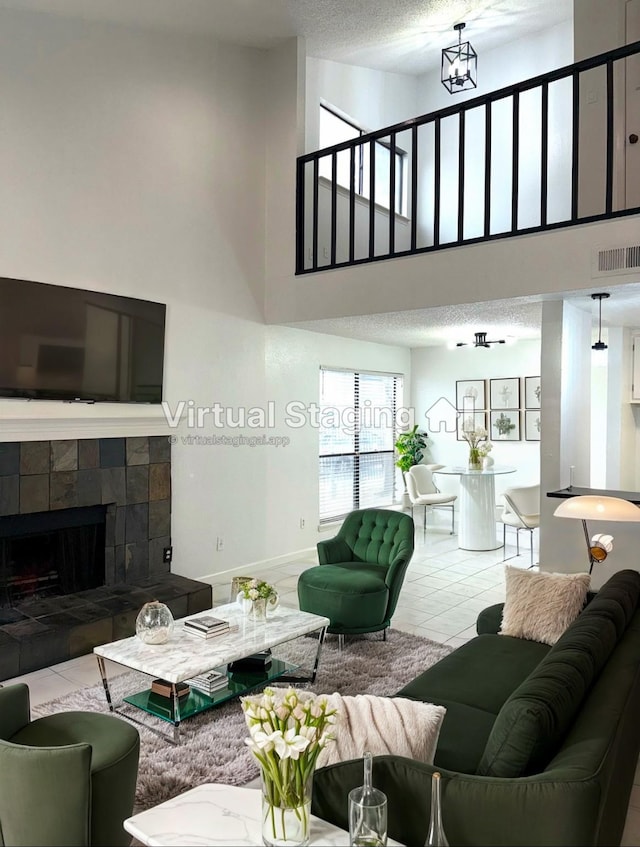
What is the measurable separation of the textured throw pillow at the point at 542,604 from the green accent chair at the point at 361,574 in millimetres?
1032

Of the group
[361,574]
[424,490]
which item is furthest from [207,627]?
[424,490]

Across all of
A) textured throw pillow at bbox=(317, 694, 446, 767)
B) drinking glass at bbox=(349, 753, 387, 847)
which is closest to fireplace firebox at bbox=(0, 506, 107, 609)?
textured throw pillow at bbox=(317, 694, 446, 767)

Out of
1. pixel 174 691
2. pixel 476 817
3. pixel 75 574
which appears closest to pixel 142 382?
pixel 75 574

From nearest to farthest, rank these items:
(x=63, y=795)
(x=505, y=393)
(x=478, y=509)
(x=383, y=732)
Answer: (x=383, y=732), (x=63, y=795), (x=478, y=509), (x=505, y=393)

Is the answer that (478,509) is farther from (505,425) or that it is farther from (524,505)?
(505,425)

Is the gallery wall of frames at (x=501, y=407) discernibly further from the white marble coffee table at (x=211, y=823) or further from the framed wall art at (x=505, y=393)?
the white marble coffee table at (x=211, y=823)

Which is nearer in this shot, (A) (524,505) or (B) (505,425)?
(A) (524,505)

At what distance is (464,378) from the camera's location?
846 cm

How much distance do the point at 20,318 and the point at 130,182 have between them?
4.91 feet

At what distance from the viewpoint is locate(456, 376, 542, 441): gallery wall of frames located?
26.0 feet

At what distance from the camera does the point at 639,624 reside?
266 cm

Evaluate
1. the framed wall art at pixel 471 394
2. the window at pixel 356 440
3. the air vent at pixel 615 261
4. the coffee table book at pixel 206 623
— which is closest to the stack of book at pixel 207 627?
the coffee table book at pixel 206 623

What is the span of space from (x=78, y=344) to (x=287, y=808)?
12.3 ft

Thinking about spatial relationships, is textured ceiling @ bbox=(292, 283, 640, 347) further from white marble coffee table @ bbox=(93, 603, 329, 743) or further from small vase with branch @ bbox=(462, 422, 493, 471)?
white marble coffee table @ bbox=(93, 603, 329, 743)
